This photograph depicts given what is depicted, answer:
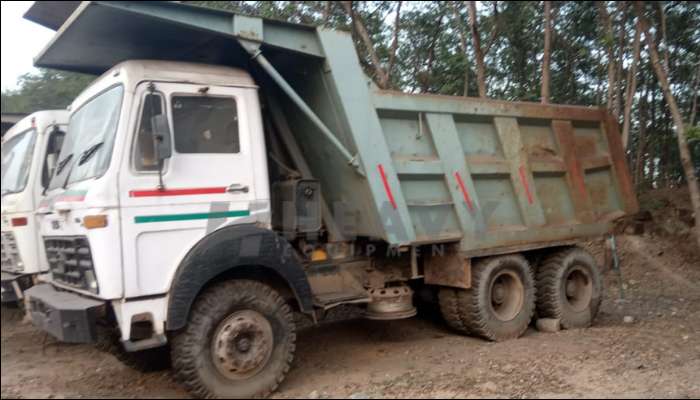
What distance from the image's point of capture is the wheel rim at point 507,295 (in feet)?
19.4

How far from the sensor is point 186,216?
394 centimetres

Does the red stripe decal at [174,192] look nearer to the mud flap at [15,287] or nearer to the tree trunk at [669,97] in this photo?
the mud flap at [15,287]

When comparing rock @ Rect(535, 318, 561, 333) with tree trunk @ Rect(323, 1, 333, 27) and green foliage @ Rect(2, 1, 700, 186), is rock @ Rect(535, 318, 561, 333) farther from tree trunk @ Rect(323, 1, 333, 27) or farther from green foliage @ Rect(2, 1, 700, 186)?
tree trunk @ Rect(323, 1, 333, 27)

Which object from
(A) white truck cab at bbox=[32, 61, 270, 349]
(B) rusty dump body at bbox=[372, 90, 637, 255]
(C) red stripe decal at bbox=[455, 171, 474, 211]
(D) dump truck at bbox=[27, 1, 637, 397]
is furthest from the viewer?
(C) red stripe decal at bbox=[455, 171, 474, 211]

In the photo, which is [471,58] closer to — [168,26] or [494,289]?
[494,289]

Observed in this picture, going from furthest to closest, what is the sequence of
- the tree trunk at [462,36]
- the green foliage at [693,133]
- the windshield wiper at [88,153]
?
the tree trunk at [462,36], the green foliage at [693,133], the windshield wiper at [88,153]

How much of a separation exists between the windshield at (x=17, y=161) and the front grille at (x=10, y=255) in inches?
21.4

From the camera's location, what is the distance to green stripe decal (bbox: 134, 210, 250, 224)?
3784 mm

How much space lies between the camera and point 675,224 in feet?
35.4

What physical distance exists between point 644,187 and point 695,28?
404 cm

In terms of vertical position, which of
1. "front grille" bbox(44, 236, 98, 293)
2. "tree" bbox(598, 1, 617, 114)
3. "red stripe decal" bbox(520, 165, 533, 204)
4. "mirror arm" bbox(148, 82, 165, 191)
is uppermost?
"tree" bbox(598, 1, 617, 114)

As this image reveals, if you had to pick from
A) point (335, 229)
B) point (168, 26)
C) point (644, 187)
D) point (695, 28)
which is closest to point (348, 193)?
point (335, 229)

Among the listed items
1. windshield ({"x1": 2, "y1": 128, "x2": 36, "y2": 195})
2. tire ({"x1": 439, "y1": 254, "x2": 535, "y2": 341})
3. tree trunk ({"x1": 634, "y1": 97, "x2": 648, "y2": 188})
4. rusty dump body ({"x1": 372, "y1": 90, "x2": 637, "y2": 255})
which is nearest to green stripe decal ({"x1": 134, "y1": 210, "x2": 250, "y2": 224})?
rusty dump body ({"x1": 372, "y1": 90, "x2": 637, "y2": 255})

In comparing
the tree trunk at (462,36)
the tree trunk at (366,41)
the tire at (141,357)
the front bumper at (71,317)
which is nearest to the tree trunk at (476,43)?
the tree trunk at (462,36)
